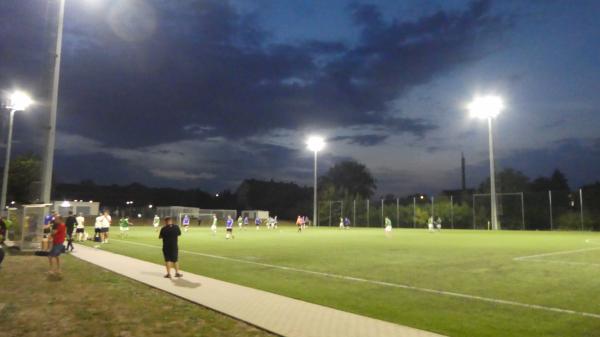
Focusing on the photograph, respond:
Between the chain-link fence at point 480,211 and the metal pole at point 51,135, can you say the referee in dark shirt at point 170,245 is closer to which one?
the metal pole at point 51,135

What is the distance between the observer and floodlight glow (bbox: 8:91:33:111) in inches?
1344

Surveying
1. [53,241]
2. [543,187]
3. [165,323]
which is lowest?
[165,323]

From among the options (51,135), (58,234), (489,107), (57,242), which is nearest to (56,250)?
(57,242)

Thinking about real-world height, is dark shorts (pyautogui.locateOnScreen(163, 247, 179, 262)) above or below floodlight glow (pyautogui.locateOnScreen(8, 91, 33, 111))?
below

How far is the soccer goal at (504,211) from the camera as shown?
55719mm

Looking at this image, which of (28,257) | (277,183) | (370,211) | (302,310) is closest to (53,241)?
(28,257)

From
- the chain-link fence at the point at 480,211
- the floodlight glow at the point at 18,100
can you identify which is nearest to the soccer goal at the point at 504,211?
the chain-link fence at the point at 480,211

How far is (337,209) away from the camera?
253 feet

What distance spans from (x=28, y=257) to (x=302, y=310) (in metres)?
14.4

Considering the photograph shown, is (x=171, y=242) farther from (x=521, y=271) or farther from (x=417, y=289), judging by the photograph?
(x=521, y=271)

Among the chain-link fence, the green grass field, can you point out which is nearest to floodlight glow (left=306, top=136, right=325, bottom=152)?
the chain-link fence

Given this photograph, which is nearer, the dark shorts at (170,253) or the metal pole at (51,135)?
the dark shorts at (170,253)

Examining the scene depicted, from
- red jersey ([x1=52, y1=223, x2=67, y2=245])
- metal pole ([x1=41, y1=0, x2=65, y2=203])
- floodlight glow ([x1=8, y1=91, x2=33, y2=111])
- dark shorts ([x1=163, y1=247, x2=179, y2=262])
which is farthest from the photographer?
floodlight glow ([x1=8, y1=91, x2=33, y2=111])

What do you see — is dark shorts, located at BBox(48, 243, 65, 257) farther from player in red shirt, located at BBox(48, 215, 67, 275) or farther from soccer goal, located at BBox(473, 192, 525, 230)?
soccer goal, located at BBox(473, 192, 525, 230)
